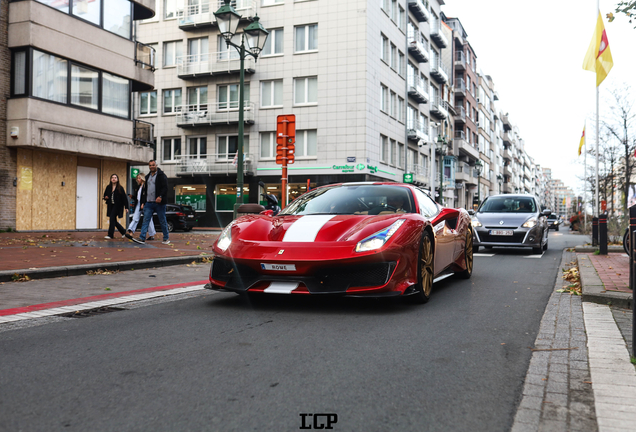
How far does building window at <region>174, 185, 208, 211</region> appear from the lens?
37.9 metres

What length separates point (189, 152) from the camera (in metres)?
38.3

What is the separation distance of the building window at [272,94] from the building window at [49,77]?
17.8 metres

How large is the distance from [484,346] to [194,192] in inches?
1400

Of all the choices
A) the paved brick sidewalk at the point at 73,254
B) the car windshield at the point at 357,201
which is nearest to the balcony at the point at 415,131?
the paved brick sidewalk at the point at 73,254

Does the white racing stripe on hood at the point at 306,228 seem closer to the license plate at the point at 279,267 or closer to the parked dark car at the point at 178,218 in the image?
the license plate at the point at 279,267

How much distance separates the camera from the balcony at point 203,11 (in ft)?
119

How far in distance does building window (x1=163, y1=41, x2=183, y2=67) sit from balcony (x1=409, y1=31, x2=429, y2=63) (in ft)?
55.3

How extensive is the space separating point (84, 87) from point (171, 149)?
19301mm

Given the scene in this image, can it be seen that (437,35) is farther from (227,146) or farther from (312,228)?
(312,228)

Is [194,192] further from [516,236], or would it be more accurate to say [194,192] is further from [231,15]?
[516,236]

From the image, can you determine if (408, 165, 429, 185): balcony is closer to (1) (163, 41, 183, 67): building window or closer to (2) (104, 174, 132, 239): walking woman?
(1) (163, 41, 183, 67): building window

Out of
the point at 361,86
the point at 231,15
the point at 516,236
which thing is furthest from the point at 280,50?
the point at 516,236

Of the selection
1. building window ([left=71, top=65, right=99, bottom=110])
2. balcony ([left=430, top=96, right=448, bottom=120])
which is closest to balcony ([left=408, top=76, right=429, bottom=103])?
balcony ([left=430, top=96, right=448, bottom=120])

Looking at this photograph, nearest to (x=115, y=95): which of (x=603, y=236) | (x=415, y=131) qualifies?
(x=603, y=236)
